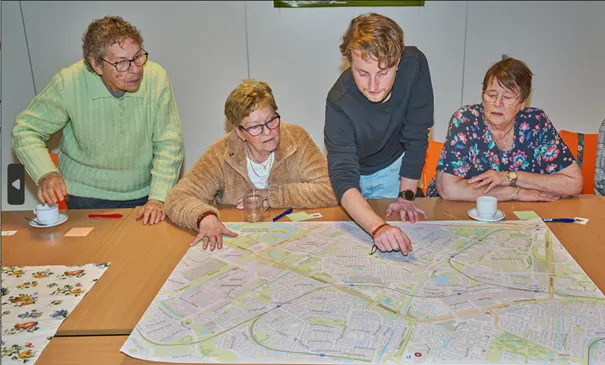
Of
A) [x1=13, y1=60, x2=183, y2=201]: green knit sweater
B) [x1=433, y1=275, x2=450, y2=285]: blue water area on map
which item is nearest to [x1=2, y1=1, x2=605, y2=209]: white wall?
[x1=13, y1=60, x2=183, y2=201]: green knit sweater

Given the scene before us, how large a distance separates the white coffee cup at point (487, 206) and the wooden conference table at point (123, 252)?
6 centimetres

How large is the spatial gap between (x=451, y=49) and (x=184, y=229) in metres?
2.31

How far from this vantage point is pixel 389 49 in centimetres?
162

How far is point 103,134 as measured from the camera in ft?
7.44

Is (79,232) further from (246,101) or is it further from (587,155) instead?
(587,155)

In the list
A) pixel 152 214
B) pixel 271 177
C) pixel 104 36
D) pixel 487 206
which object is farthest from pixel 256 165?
pixel 487 206

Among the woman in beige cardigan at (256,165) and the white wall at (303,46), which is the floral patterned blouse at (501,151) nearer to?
the woman in beige cardigan at (256,165)

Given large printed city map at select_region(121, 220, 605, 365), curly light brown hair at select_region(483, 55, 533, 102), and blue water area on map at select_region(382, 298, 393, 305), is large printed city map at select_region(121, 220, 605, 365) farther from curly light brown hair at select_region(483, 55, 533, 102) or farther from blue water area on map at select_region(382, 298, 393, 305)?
curly light brown hair at select_region(483, 55, 533, 102)

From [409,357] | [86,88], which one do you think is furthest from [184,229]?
[409,357]

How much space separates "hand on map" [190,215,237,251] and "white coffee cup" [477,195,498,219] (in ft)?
2.80

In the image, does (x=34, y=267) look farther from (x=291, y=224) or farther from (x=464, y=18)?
(x=464, y=18)

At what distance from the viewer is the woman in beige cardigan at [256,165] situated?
6.57 ft

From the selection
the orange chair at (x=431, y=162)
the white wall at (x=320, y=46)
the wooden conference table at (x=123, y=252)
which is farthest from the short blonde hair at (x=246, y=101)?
the white wall at (x=320, y=46)

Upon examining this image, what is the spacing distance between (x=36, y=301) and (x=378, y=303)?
924 mm
